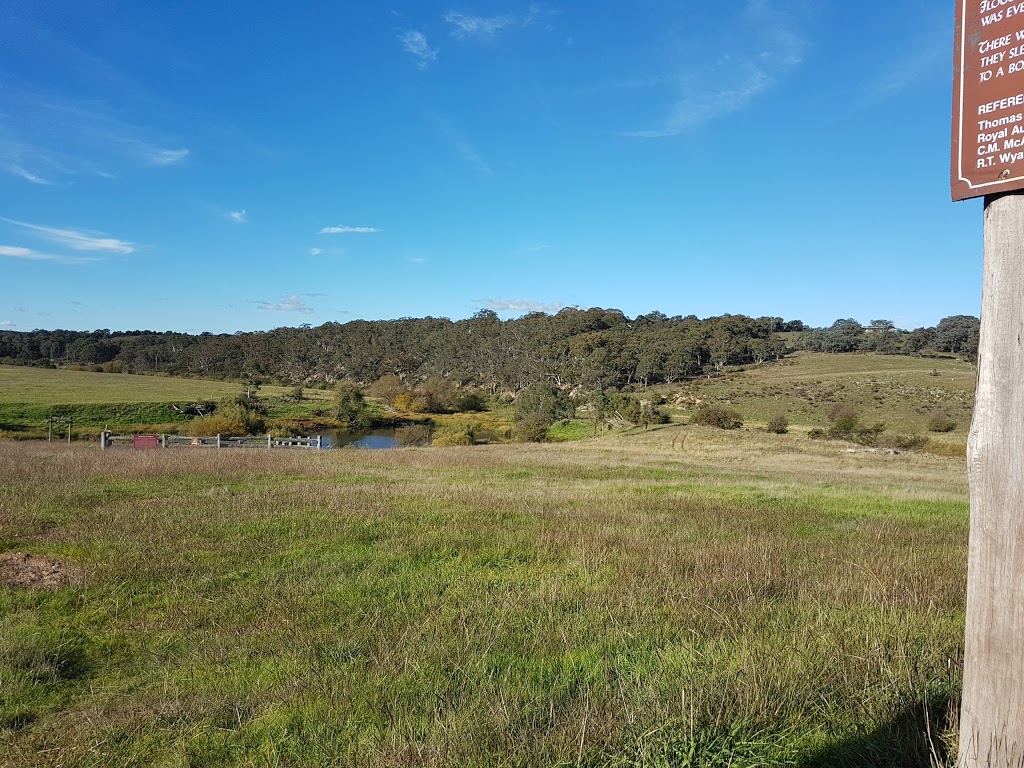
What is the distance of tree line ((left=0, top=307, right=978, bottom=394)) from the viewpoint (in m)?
97.2

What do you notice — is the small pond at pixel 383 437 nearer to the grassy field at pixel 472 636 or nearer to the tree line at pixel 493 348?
the tree line at pixel 493 348

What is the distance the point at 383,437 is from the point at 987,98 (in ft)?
231

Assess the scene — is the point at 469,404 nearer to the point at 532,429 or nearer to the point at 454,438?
the point at 532,429

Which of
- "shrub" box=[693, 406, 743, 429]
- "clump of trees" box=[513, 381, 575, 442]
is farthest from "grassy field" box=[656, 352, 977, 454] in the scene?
"clump of trees" box=[513, 381, 575, 442]

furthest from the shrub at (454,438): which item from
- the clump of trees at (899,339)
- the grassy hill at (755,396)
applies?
the clump of trees at (899,339)

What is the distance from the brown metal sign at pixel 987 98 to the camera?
2.51 meters

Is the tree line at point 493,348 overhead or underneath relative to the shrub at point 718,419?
overhead

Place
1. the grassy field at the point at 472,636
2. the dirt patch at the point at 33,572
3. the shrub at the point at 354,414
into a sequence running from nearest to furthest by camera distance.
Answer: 1. the grassy field at the point at 472,636
2. the dirt patch at the point at 33,572
3. the shrub at the point at 354,414

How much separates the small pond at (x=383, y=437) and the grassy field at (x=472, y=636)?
156 feet

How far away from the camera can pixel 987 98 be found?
261cm

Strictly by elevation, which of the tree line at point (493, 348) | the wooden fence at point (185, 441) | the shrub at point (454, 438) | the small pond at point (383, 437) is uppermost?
the tree line at point (493, 348)

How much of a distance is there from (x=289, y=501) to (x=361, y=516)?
2.53 metres

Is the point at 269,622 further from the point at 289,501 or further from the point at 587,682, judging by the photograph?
the point at 289,501

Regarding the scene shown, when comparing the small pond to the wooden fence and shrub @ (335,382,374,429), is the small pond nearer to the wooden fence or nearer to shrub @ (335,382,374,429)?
shrub @ (335,382,374,429)
